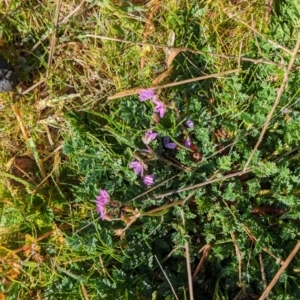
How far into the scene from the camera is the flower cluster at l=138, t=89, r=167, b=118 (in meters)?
2.30

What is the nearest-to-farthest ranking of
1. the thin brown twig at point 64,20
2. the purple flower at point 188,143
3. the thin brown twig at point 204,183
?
the thin brown twig at point 204,183, the purple flower at point 188,143, the thin brown twig at point 64,20

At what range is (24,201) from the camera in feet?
8.25

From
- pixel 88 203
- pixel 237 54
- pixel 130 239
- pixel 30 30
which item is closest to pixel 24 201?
pixel 88 203

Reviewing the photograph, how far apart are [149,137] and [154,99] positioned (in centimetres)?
16

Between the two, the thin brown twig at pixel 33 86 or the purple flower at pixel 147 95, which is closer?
the purple flower at pixel 147 95

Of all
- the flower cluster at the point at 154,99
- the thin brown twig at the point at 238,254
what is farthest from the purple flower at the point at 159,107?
the thin brown twig at the point at 238,254

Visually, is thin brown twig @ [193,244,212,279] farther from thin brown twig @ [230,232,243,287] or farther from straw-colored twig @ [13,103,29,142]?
straw-colored twig @ [13,103,29,142]

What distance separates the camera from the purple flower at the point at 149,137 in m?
2.32

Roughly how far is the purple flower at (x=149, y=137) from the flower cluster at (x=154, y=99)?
8 cm

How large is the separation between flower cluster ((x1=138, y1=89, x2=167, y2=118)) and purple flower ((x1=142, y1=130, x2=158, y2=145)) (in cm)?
8

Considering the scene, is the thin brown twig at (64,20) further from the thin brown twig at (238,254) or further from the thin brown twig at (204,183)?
the thin brown twig at (238,254)

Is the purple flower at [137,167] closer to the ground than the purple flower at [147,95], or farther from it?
closer to the ground

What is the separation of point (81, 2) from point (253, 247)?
135cm

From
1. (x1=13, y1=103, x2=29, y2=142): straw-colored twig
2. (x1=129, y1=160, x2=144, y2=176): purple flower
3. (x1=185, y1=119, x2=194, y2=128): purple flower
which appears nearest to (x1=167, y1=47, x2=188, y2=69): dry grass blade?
(x1=185, y1=119, x2=194, y2=128): purple flower
